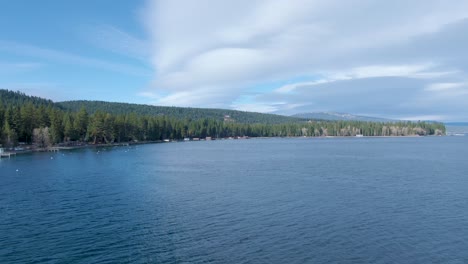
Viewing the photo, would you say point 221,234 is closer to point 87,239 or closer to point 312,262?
point 312,262

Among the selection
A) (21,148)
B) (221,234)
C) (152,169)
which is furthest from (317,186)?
(21,148)

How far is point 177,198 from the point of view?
3809 centimetres

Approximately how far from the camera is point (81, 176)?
177 ft

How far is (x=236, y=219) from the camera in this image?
29.8 meters

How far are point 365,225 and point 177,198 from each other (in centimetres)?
1803

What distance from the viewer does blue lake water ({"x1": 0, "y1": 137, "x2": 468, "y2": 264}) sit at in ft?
74.6

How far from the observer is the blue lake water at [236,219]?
2275cm

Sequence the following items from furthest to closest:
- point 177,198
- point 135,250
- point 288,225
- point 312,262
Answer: point 177,198 < point 288,225 < point 135,250 < point 312,262

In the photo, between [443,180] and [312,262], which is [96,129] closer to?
[443,180]

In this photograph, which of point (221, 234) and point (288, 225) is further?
point (288, 225)

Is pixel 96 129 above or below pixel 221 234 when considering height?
above

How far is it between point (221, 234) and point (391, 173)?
3703cm

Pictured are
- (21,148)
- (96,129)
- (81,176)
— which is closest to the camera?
(81,176)

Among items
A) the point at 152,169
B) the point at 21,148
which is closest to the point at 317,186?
the point at 152,169
